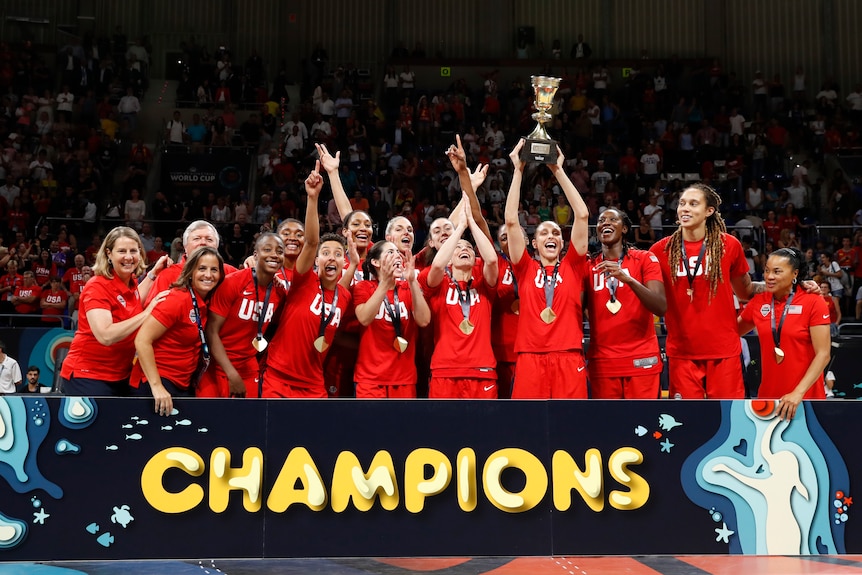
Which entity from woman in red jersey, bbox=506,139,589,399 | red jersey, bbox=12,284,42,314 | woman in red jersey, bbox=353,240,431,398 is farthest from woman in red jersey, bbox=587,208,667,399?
red jersey, bbox=12,284,42,314

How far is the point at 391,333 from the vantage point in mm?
6762

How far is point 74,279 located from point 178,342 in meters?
9.74

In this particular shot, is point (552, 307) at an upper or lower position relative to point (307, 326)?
upper

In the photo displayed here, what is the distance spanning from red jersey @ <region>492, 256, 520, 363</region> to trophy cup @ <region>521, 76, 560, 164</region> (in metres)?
1.03

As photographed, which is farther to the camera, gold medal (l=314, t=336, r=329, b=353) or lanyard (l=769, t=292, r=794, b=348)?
lanyard (l=769, t=292, r=794, b=348)

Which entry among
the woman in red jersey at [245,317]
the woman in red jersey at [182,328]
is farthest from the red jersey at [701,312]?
the woman in red jersey at [182,328]

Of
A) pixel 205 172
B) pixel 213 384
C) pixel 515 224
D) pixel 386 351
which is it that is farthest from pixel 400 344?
pixel 205 172

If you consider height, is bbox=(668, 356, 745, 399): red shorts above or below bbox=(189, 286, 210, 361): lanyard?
below

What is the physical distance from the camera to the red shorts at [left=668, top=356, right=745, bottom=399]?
22.0ft

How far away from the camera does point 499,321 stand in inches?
284

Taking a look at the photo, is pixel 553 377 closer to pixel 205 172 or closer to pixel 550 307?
pixel 550 307

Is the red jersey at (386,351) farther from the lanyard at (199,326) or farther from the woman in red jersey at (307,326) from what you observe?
the lanyard at (199,326)

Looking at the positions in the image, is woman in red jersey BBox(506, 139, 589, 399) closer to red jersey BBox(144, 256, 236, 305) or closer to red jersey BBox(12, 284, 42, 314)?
red jersey BBox(144, 256, 236, 305)

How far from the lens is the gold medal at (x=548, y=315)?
21.6ft
